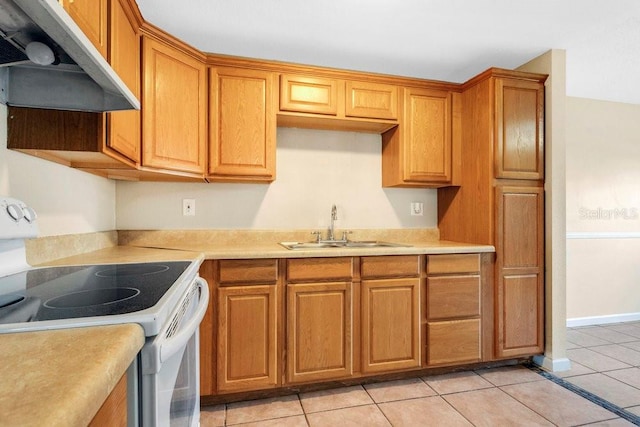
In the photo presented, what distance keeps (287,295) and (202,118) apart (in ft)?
4.12

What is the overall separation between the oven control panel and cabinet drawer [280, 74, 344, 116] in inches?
60.2

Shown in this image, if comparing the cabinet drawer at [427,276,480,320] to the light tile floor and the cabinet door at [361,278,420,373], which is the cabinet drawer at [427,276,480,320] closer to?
the cabinet door at [361,278,420,373]

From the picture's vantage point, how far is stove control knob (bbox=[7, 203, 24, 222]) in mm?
1129

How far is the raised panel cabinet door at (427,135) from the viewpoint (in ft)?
8.28

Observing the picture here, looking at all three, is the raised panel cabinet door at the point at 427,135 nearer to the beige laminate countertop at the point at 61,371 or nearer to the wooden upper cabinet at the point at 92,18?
the wooden upper cabinet at the point at 92,18

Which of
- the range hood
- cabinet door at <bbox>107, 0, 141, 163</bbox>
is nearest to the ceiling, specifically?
cabinet door at <bbox>107, 0, 141, 163</bbox>

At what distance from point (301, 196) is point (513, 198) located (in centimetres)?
153

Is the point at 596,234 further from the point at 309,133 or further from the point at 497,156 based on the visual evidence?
the point at 309,133

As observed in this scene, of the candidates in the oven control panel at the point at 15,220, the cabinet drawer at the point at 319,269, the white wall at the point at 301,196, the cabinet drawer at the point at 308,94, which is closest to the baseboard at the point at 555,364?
the white wall at the point at 301,196

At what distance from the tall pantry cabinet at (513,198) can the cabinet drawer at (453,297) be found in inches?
6.8

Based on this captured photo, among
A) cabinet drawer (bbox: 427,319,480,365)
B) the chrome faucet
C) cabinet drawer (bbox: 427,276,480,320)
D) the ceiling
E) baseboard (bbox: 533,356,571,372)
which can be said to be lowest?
baseboard (bbox: 533,356,571,372)

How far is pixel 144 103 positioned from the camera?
182 centimetres

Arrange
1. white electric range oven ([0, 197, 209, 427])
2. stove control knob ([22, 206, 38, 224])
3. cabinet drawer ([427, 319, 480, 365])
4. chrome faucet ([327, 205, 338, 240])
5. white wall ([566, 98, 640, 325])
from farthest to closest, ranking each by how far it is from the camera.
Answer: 1. white wall ([566, 98, 640, 325])
2. chrome faucet ([327, 205, 338, 240])
3. cabinet drawer ([427, 319, 480, 365])
4. stove control knob ([22, 206, 38, 224])
5. white electric range oven ([0, 197, 209, 427])

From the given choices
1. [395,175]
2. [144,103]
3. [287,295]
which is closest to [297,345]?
[287,295]
